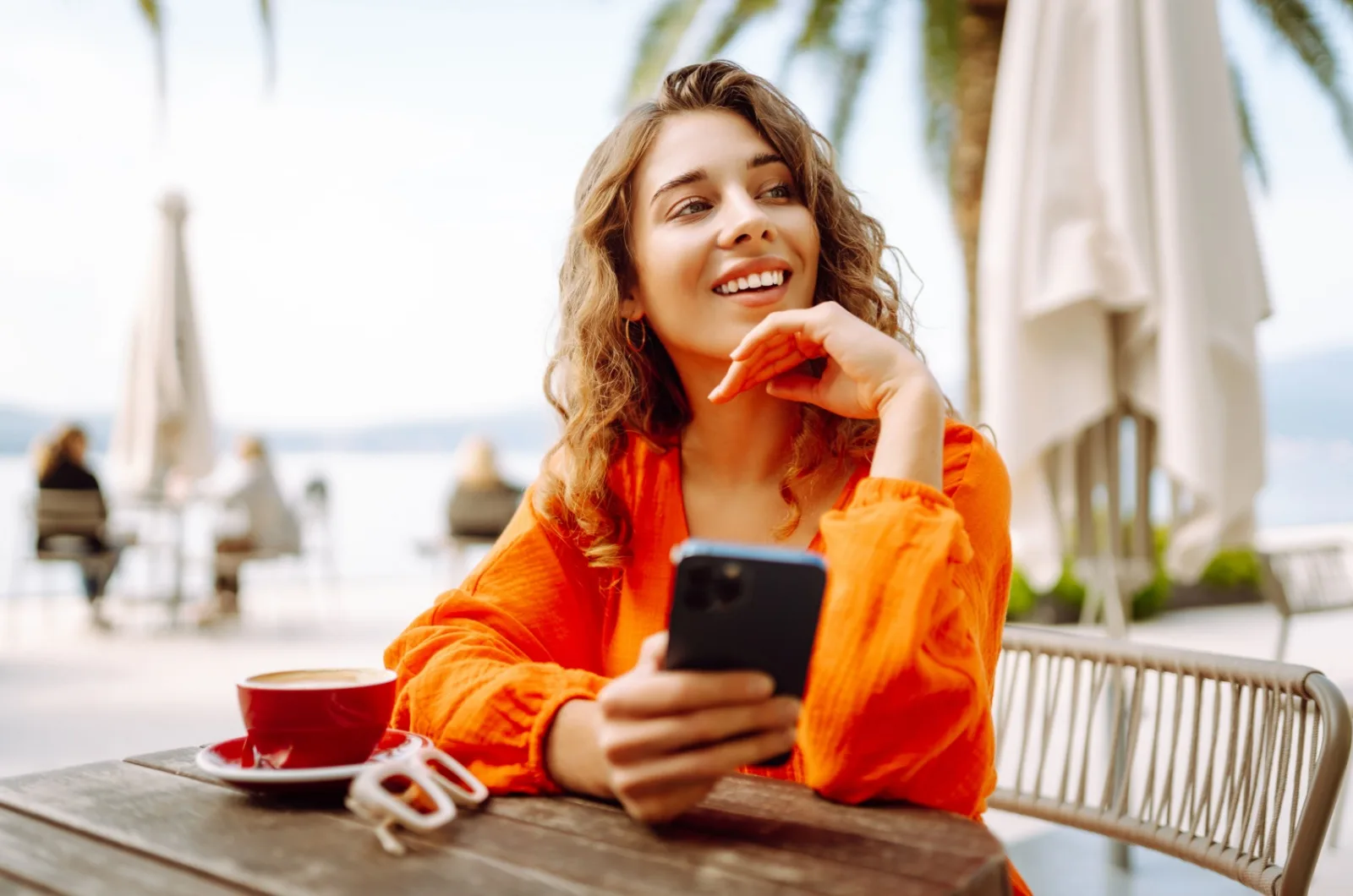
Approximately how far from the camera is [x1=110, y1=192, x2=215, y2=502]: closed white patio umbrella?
7965 mm

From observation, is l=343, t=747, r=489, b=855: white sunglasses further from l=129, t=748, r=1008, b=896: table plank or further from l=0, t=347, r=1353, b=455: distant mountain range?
l=0, t=347, r=1353, b=455: distant mountain range

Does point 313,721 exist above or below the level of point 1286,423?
below

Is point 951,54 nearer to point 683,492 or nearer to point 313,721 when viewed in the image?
point 683,492

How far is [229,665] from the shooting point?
6.13 meters

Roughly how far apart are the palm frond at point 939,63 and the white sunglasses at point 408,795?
22.1 ft

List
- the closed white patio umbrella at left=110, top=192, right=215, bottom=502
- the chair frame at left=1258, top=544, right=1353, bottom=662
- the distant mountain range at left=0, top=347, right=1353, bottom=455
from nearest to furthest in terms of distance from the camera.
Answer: the chair frame at left=1258, top=544, right=1353, bottom=662
the closed white patio umbrella at left=110, top=192, right=215, bottom=502
the distant mountain range at left=0, top=347, right=1353, bottom=455

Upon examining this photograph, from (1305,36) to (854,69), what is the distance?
2802mm

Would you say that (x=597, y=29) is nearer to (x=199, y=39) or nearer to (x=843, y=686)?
(x=199, y=39)

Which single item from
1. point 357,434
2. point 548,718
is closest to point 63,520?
point 548,718

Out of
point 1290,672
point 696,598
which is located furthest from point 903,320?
point 696,598

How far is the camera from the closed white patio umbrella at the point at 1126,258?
8.20 ft

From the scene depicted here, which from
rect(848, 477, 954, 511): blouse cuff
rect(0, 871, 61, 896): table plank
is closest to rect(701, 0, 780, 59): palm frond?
rect(848, 477, 954, 511): blouse cuff

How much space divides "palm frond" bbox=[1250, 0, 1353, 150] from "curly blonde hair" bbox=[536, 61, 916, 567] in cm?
656

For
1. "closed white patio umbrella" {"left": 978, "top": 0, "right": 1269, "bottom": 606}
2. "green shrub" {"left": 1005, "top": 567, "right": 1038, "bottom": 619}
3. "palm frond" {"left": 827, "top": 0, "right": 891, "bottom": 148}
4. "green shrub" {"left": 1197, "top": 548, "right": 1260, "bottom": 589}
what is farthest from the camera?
"green shrub" {"left": 1197, "top": 548, "right": 1260, "bottom": 589}
